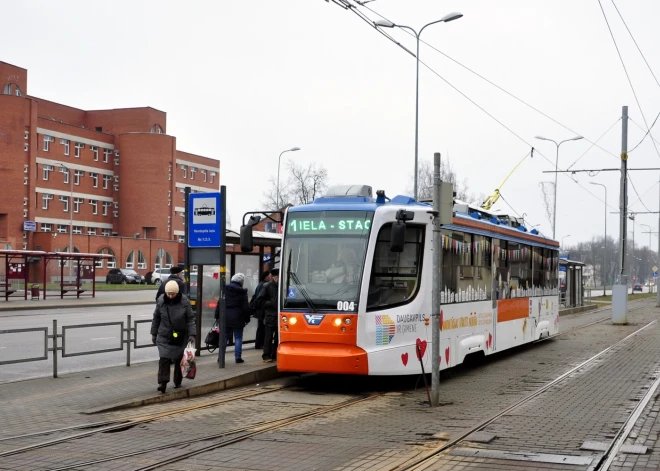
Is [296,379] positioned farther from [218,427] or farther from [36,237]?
[36,237]

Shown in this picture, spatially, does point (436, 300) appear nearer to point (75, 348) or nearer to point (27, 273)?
point (75, 348)

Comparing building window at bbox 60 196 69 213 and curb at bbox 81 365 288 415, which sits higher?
building window at bbox 60 196 69 213

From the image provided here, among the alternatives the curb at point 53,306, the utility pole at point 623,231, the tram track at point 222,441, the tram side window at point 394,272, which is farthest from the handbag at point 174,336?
the utility pole at point 623,231

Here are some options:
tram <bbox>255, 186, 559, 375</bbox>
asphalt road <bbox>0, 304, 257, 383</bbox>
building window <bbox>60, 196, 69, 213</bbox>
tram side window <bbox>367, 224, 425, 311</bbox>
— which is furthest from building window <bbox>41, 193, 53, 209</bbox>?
tram side window <bbox>367, 224, 425, 311</bbox>

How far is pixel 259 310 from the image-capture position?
1633 centimetres

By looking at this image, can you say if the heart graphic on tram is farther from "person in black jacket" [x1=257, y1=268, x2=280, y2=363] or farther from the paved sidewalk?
"person in black jacket" [x1=257, y1=268, x2=280, y2=363]

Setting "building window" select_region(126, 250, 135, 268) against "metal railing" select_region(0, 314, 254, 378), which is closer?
"metal railing" select_region(0, 314, 254, 378)

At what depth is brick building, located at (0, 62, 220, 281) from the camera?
7319 centimetres

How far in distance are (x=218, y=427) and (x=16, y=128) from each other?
225 ft

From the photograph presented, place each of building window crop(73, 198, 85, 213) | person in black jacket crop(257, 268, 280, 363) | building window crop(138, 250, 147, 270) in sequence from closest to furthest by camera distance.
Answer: person in black jacket crop(257, 268, 280, 363)
building window crop(73, 198, 85, 213)
building window crop(138, 250, 147, 270)

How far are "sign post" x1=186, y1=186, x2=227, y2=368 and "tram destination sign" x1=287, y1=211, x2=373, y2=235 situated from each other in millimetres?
2119

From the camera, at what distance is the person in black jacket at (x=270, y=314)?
1534cm

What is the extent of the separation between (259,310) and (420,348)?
4142mm

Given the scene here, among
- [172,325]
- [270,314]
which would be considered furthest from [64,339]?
[270,314]
